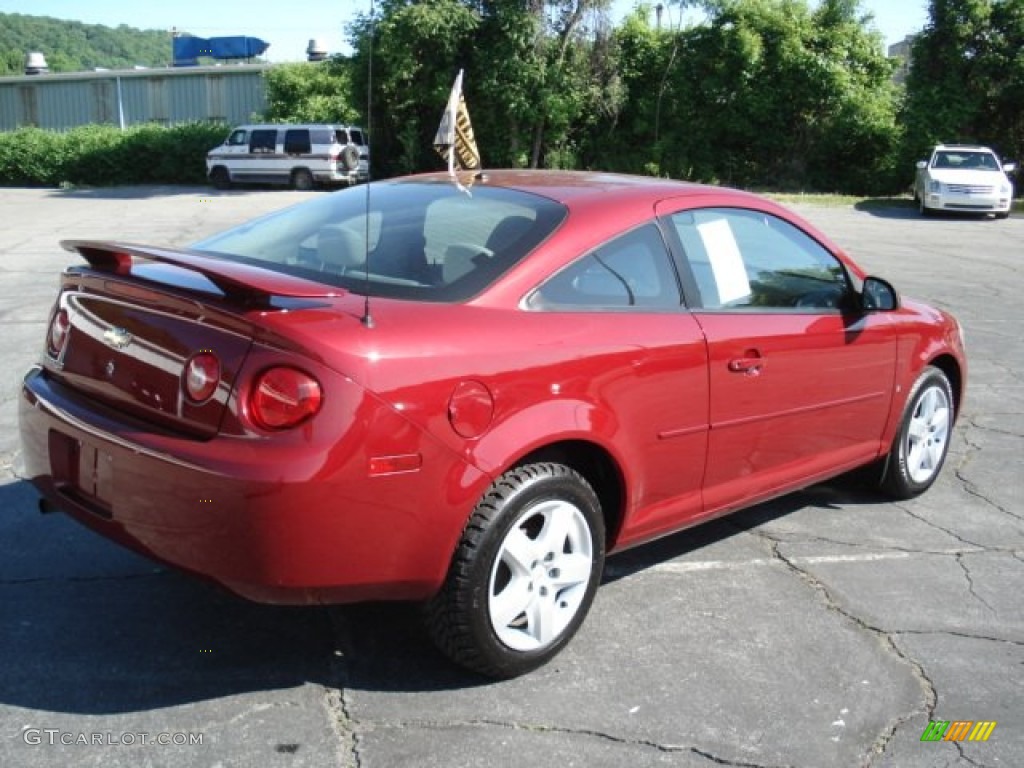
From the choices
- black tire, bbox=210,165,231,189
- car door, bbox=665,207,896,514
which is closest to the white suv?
black tire, bbox=210,165,231,189

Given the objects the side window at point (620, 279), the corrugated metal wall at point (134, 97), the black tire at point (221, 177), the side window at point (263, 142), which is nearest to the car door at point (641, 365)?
the side window at point (620, 279)

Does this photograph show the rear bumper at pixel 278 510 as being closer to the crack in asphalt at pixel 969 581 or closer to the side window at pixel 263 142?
the crack in asphalt at pixel 969 581

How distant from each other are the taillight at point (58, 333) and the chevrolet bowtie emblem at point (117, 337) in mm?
303

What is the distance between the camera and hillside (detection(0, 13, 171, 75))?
104m

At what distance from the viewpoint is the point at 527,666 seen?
327cm

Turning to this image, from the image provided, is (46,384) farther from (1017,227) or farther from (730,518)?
(1017,227)

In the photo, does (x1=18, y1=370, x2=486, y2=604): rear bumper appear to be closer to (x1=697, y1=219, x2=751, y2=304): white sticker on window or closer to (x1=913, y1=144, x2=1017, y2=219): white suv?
(x1=697, y1=219, x2=751, y2=304): white sticker on window

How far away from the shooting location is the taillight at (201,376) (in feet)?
9.32

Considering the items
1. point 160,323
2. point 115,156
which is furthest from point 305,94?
point 160,323

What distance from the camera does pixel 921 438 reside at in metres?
→ 5.17

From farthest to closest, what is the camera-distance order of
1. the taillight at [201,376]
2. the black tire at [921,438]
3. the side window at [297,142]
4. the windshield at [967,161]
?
the side window at [297,142], the windshield at [967,161], the black tire at [921,438], the taillight at [201,376]

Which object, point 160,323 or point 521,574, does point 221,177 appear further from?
point 521,574

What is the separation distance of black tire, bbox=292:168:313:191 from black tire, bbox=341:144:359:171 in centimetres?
126

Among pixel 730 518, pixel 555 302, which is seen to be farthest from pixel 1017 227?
pixel 555 302
